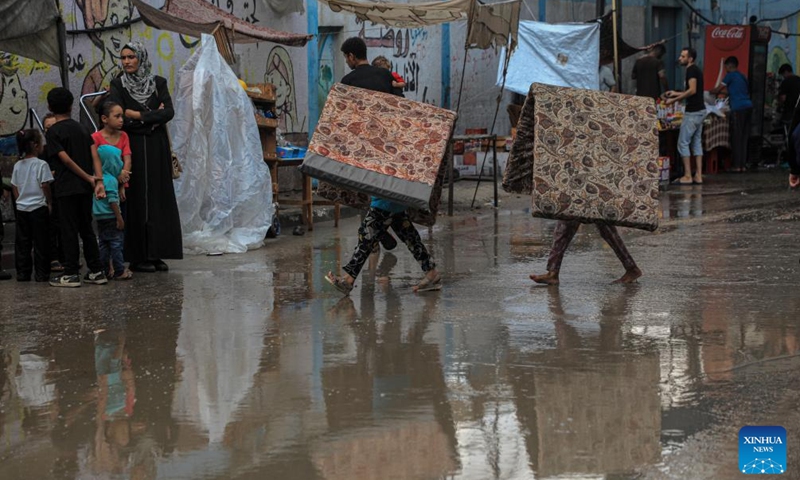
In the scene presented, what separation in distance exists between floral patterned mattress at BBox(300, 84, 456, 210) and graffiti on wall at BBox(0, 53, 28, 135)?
4916 mm

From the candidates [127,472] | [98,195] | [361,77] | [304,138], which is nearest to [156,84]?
[98,195]

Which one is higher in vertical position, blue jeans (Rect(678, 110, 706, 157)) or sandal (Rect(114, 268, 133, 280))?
blue jeans (Rect(678, 110, 706, 157))

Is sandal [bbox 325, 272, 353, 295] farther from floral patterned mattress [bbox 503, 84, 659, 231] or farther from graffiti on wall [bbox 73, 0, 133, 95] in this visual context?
graffiti on wall [bbox 73, 0, 133, 95]

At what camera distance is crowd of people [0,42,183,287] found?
8766mm

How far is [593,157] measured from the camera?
8.01 metres

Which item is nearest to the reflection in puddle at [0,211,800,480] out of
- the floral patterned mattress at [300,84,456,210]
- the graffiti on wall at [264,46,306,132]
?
the floral patterned mattress at [300,84,456,210]

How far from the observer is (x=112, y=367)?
19.9 ft

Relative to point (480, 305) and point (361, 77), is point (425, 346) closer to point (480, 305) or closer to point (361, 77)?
point (480, 305)

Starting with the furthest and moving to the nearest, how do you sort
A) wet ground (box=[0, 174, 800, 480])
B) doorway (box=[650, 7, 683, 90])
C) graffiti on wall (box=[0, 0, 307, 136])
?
doorway (box=[650, 7, 683, 90]), graffiti on wall (box=[0, 0, 307, 136]), wet ground (box=[0, 174, 800, 480])

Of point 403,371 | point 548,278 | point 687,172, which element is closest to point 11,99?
point 548,278

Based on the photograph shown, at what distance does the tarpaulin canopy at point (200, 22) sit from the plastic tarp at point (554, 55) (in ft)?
21.3

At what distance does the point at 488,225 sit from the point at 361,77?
176 inches

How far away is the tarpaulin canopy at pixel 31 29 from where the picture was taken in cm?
920

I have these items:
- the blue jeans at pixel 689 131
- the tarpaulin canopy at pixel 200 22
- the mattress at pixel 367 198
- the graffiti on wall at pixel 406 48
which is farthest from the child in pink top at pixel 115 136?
the blue jeans at pixel 689 131
